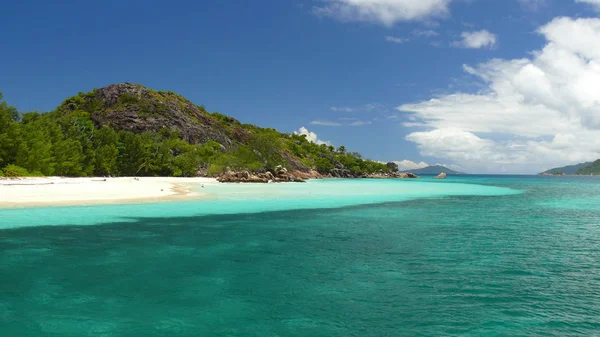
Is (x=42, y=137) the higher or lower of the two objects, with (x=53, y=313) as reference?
higher

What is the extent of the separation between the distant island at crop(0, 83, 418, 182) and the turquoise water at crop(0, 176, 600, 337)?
2005 inches

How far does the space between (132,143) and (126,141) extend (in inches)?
63.2

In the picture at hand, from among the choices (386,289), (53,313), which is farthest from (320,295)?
(53,313)

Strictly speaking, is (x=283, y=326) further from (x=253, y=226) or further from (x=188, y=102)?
(x=188, y=102)

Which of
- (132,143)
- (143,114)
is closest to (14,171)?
(132,143)

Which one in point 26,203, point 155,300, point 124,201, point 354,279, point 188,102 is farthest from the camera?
point 188,102

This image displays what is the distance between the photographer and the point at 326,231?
2211 centimetres

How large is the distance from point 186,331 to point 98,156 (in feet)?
295

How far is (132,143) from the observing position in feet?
330

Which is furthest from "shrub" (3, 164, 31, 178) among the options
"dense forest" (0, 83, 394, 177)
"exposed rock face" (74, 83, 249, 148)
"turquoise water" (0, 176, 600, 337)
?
"exposed rock face" (74, 83, 249, 148)

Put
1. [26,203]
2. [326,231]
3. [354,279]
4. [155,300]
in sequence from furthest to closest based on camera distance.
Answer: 1. [26,203]
2. [326,231]
3. [354,279]
4. [155,300]

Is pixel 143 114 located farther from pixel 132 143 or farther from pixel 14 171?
pixel 14 171

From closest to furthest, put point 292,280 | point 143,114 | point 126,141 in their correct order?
point 292,280 < point 126,141 < point 143,114

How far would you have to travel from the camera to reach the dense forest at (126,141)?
65.0m
